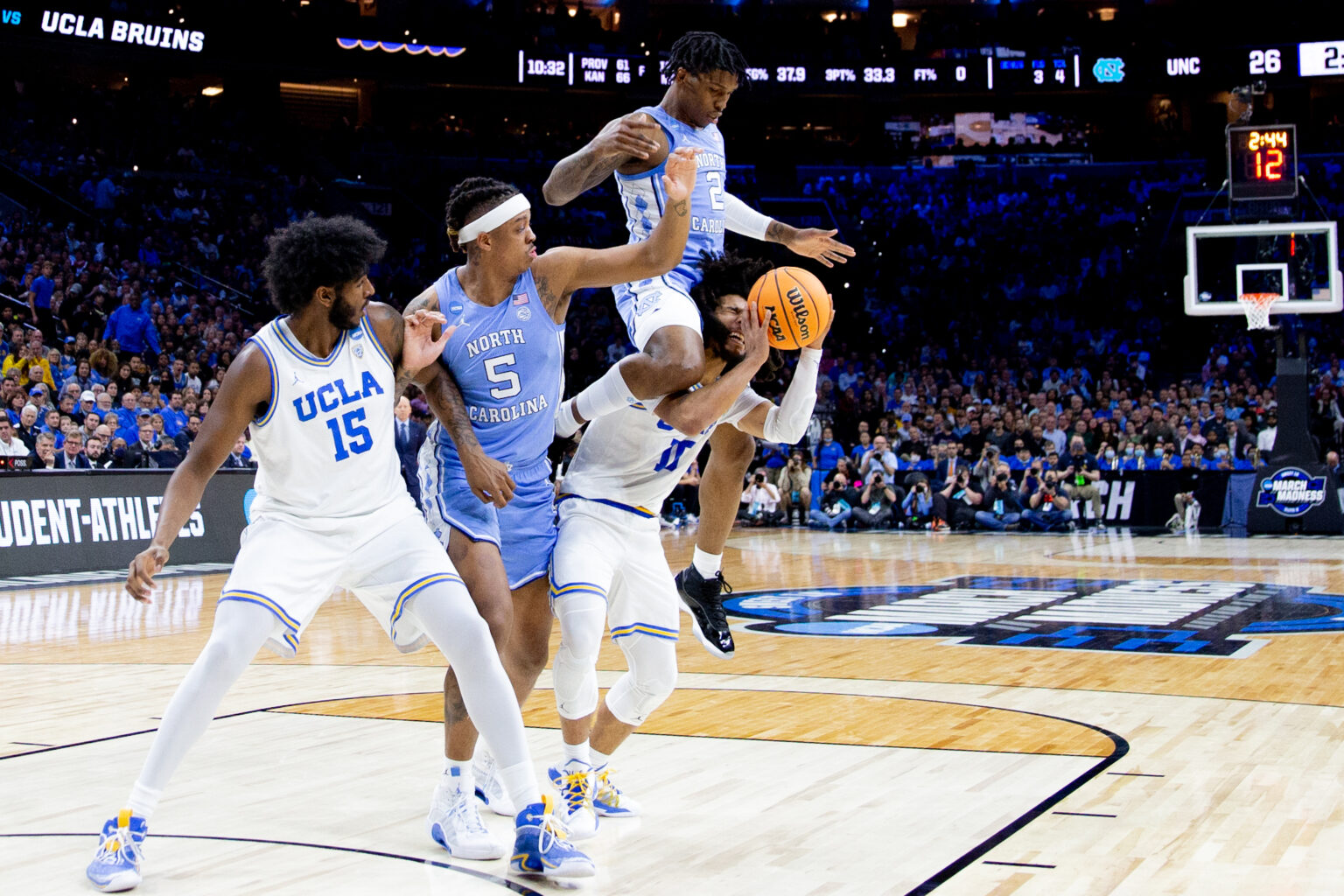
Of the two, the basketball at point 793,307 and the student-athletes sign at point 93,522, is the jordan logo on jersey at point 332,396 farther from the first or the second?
the student-athletes sign at point 93,522

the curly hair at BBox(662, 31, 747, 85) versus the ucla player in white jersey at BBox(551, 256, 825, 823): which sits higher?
the curly hair at BBox(662, 31, 747, 85)

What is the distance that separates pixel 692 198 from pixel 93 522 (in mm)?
10110

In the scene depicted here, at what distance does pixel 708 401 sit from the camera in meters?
4.77

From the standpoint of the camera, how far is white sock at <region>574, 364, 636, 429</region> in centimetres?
495

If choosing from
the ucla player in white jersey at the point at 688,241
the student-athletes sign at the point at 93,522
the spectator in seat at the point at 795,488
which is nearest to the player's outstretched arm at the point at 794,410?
the ucla player in white jersey at the point at 688,241

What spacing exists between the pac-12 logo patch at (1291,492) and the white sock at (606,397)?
1608 centimetres

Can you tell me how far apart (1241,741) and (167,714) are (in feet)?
13.9

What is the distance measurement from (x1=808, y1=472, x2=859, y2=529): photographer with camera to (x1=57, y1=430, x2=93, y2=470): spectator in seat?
427 inches

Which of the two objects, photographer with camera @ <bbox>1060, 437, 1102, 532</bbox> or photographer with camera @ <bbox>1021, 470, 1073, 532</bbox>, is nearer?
photographer with camera @ <bbox>1021, 470, 1073, 532</bbox>

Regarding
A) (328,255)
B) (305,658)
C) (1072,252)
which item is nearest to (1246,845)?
(328,255)

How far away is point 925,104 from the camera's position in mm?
34562

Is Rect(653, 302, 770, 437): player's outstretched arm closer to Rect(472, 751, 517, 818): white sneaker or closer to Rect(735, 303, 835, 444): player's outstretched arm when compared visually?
Rect(735, 303, 835, 444): player's outstretched arm

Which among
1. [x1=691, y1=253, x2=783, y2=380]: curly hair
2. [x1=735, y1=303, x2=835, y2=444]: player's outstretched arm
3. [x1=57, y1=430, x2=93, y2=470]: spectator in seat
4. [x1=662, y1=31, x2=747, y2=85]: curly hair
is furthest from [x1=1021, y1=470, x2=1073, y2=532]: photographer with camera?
[x1=662, y1=31, x2=747, y2=85]: curly hair

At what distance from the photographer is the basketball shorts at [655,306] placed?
5160mm
